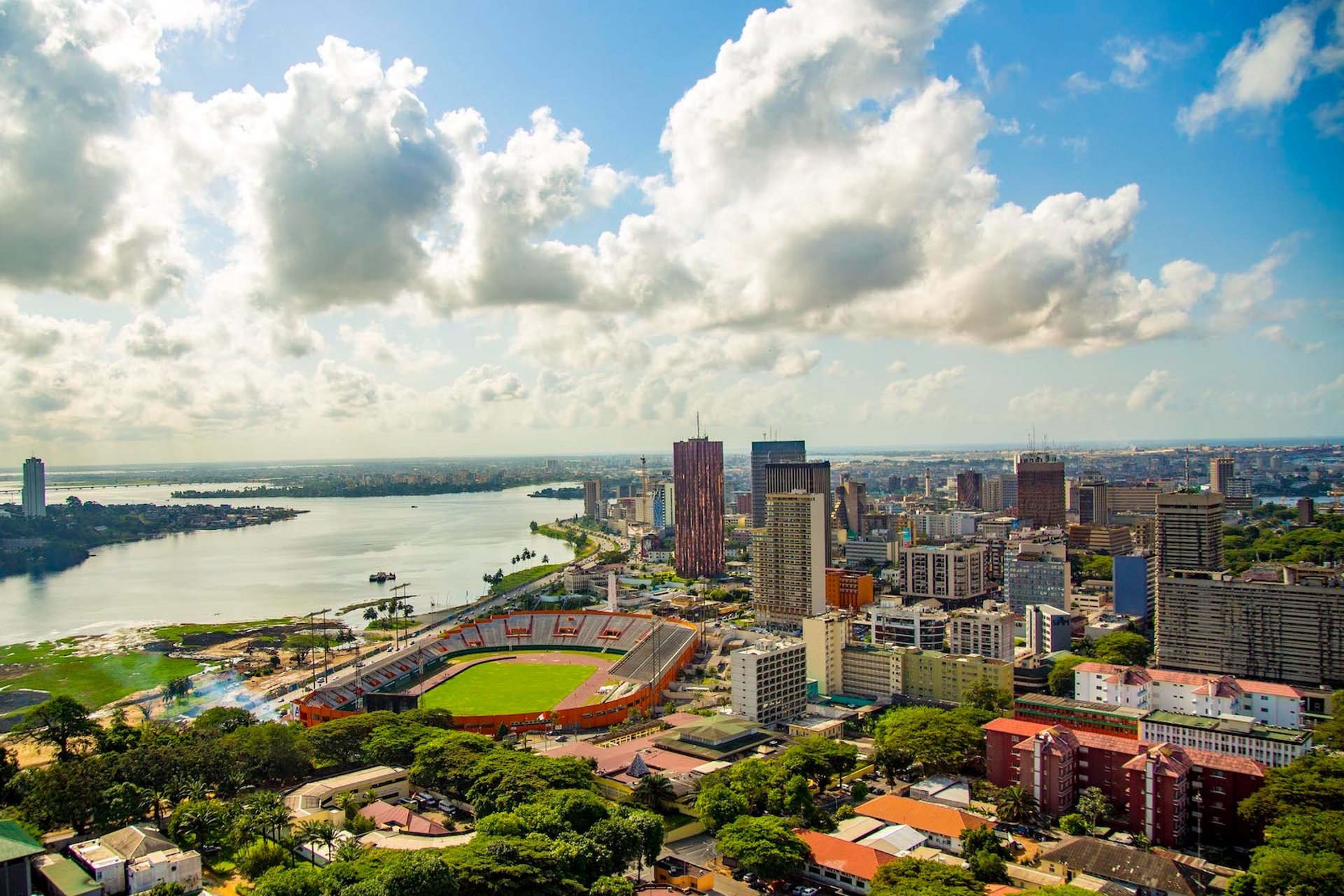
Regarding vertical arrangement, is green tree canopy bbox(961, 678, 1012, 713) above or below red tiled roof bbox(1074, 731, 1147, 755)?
below

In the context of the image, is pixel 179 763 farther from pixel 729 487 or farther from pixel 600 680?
pixel 729 487

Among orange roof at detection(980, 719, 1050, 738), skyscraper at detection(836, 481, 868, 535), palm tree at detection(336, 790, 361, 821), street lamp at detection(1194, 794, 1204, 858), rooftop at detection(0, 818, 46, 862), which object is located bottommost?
street lamp at detection(1194, 794, 1204, 858)

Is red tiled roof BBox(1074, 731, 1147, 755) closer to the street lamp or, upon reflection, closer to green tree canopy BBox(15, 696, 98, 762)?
the street lamp

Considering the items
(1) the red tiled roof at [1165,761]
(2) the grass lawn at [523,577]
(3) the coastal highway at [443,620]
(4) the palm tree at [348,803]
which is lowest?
(3) the coastal highway at [443,620]

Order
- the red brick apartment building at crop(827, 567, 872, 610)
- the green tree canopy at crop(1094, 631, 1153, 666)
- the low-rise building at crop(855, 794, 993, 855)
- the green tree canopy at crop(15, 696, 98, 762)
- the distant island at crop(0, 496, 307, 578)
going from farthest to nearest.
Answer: the distant island at crop(0, 496, 307, 578)
the red brick apartment building at crop(827, 567, 872, 610)
the green tree canopy at crop(1094, 631, 1153, 666)
the green tree canopy at crop(15, 696, 98, 762)
the low-rise building at crop(855, 794, 993, 855)

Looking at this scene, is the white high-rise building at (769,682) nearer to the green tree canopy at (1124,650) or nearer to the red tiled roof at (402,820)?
the red tiled roof at (402,820)

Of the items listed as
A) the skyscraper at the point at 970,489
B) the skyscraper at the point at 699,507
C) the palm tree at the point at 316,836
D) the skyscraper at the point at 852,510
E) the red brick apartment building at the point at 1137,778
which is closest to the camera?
the palm tree at the point at 316,836

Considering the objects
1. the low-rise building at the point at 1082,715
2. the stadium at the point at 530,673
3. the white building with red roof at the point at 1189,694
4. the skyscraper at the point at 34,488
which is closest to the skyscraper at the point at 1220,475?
the white building with red roof at the point at 1189,694

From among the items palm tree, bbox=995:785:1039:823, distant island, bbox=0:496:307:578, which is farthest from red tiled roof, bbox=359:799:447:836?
distant island, bbox=0:496:307:578

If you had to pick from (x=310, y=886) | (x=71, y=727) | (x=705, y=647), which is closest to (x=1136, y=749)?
(x=310, y=886)
